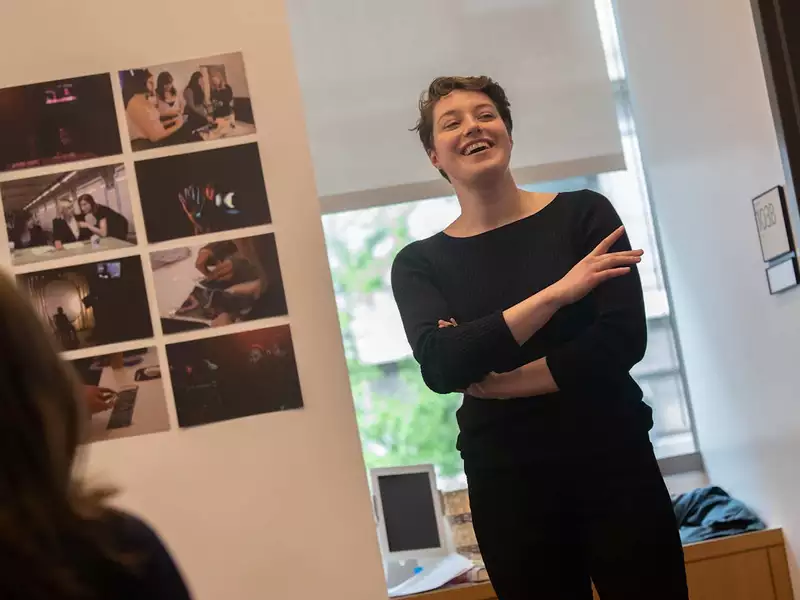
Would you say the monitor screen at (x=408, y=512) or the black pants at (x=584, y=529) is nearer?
the black pants at (x=584, y=529)

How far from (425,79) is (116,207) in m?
1.41

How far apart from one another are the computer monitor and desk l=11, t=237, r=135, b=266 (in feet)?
3.77

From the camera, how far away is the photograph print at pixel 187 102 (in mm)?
1937

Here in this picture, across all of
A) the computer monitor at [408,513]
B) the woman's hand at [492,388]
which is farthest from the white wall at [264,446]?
the computer monitor at [408,513]

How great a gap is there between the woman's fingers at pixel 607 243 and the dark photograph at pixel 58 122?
40.8 inches

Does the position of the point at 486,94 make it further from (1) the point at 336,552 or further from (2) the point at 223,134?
(1) the point at 336,552

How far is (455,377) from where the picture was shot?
158 cm

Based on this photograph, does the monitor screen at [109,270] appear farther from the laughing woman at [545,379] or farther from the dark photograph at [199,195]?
the laughing woman at [545,379]

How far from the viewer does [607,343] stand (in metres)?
1.53

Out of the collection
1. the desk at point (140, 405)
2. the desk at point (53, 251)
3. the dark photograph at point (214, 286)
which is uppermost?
the desk at point (53, 251)

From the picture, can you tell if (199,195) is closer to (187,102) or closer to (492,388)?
(187,102)

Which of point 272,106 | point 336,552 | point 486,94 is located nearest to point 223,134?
point 272,106

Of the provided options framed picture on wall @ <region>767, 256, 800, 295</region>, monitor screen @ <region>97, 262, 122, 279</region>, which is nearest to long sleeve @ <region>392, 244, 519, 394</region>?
monitor screen @ <region>97, 262, 122, 279</region>

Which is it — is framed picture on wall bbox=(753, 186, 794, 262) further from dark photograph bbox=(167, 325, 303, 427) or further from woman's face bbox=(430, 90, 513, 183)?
dark photograph bbox=(167, 325, 303, 427)
